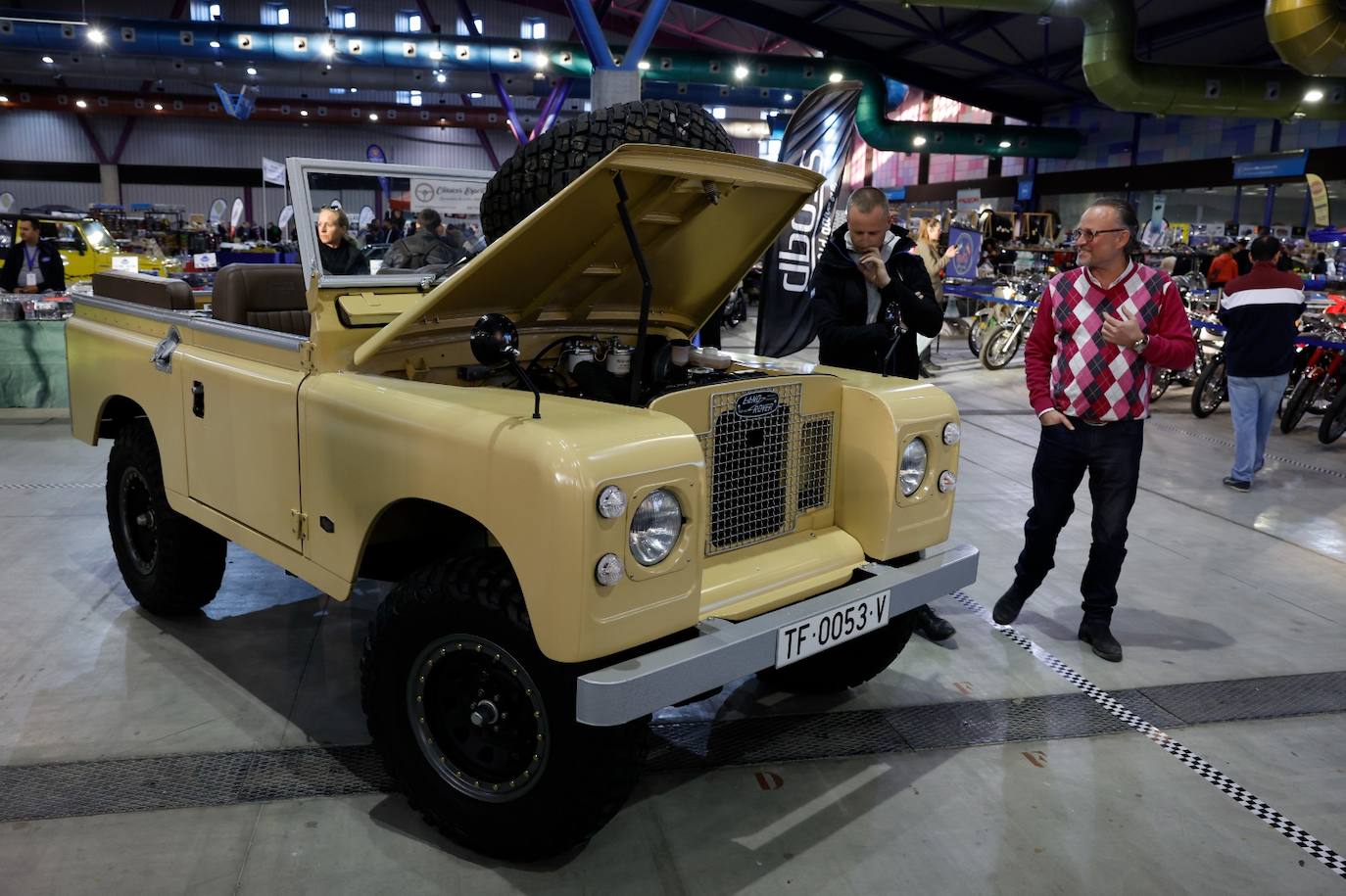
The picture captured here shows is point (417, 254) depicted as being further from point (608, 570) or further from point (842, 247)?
point (608, 570)

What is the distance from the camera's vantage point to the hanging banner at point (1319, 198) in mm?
15844

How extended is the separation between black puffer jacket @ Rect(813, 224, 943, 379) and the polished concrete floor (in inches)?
50.5

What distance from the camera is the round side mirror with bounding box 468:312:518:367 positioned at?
2234 mm

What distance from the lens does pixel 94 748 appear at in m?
2.94

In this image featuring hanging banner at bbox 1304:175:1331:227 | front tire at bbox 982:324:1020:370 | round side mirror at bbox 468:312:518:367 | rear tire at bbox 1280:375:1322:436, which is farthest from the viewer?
hanging banner at bbox 1304:175:1331:227

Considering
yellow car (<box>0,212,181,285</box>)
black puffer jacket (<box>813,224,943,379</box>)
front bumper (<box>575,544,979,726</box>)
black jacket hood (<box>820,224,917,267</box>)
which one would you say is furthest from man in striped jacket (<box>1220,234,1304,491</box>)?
yellow car (<box>0,212,181,285</box>)

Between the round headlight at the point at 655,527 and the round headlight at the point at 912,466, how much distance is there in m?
1.00

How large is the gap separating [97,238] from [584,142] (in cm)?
1339

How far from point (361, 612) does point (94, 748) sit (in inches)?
50.1

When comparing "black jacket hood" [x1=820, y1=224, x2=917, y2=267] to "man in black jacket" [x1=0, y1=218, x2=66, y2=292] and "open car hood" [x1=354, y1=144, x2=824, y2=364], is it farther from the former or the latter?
"man in black jacket" [x1=0, y1=218, x2=66, y2=292]

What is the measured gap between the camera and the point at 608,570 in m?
2.02

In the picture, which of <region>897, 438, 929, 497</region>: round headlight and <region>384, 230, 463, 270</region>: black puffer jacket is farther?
<region>384, 230, 463, 270</region>: black puffer jacket

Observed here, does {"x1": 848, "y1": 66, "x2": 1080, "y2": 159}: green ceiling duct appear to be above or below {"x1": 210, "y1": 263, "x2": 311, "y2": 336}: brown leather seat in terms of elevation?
above

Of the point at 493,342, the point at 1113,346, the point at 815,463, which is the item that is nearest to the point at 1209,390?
the point at 1113,346
